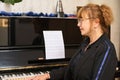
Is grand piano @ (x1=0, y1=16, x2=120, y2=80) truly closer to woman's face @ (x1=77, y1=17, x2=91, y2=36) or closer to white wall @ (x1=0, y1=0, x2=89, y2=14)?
white wall @ (x1=0, y1=0, x2=89, y2=14)

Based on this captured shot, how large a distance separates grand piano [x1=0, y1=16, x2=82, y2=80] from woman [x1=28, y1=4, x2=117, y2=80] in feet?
1.83

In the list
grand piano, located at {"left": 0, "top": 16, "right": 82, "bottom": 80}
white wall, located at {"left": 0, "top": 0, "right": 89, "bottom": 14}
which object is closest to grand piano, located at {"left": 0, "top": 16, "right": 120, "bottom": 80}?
grand piano, located at {"left": 0, "top": 16, "right": 82, "bottom": 80}

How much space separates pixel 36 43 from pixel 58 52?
Answer: 0.29 metres

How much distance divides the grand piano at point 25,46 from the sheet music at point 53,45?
0.06 m

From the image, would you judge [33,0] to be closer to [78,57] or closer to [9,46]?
[9,46]

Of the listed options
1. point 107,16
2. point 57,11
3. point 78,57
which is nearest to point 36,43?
point 57,11

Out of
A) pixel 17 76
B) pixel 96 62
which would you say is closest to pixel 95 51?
pixel 96 62

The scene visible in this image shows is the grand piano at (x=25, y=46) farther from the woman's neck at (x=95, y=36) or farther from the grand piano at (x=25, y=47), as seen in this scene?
the woman's neck at (x=95, y=36)

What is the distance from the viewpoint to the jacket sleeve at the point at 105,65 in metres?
1.70

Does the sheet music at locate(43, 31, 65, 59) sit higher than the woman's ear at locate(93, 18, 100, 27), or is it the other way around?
the woman's ear at locate(93, 18, 100, 27)

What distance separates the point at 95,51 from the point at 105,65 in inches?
6.4

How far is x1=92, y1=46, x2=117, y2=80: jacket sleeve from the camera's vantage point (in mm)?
1698

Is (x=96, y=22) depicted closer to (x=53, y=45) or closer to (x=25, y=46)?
(x=53, y=45)

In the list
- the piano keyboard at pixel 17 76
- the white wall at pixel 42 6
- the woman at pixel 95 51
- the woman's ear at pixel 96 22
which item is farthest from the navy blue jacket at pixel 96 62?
the white wall at pixel 42 6
